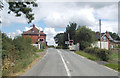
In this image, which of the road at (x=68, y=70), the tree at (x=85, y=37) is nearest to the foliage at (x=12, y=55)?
the road at (x=68, y=70)

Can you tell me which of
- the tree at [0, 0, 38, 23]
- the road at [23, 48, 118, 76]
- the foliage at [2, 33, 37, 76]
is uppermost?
the tree at [0, 0, 38, 23]

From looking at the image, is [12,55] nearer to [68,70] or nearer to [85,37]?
[68,70]

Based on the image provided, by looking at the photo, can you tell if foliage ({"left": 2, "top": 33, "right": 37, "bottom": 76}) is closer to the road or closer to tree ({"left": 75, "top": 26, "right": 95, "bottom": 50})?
the road

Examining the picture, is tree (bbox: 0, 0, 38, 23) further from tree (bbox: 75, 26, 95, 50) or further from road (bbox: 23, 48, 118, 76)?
tree (bbox: 75, 26, 95, 50)

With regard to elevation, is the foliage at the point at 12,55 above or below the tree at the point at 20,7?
below

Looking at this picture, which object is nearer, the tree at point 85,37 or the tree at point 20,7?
the tree at point 20,7

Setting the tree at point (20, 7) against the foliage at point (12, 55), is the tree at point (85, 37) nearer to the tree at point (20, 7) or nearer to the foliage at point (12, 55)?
the foliage at point (12, 55)

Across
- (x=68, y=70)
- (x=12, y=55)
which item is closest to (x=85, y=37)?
(x=68, y=70)

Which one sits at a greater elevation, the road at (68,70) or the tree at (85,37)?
the tree at (85,37)

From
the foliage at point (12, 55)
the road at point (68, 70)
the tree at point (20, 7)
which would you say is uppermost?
the tree at point (20, 7)

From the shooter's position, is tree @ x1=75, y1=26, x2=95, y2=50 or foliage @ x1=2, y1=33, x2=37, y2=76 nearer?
foliage @ x1=2, y1=33, x2=37, y2=76

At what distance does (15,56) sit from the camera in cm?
1382

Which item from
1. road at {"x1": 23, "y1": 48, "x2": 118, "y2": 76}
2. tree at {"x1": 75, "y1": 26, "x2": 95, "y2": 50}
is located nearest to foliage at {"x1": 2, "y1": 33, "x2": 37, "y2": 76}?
road at {"x1": 23, "y1": 48, "x2": 118, "y2": 76}

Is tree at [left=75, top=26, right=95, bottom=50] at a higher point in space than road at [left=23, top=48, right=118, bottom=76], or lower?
higher
